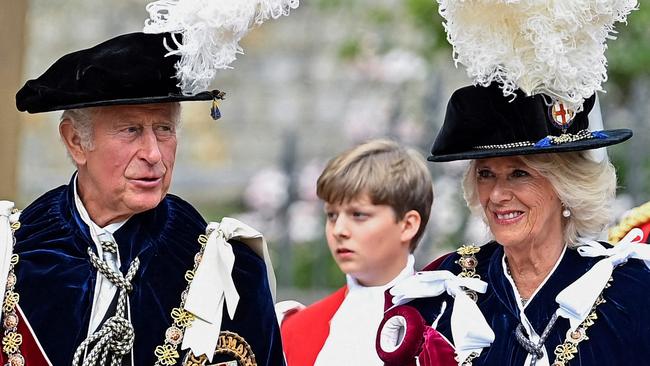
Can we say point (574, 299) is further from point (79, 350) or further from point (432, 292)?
A: point (79, 350)

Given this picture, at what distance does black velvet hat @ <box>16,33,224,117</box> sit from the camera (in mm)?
4402

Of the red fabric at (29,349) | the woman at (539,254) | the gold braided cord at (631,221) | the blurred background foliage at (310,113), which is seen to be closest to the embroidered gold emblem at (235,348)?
the woman at (539,254)

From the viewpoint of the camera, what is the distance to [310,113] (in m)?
13.3

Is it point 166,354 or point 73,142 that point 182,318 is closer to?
point 166,354

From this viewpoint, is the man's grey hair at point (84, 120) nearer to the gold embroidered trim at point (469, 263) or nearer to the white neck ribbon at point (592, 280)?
the gold embroidered trim at point (469, 263)

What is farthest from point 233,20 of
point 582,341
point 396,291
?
point 582,341

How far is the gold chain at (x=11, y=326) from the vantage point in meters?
4.38

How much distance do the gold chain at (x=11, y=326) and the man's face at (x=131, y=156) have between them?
1.35ft

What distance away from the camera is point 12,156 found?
641 centimetres

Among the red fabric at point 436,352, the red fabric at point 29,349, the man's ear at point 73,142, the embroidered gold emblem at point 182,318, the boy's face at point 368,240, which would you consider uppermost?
the man's ear at point 73,142

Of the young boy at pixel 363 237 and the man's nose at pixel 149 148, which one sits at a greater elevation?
the man's nose at pixel 149 148

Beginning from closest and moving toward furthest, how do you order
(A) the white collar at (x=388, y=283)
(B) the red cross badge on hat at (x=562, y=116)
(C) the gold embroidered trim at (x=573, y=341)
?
(C) the gold embroidered trim at (x=573, y=341), (B) the red cross badge on hat at (x=562, y=116), (A) the white collar at (x=388, y=283)

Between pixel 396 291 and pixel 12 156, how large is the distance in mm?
2372

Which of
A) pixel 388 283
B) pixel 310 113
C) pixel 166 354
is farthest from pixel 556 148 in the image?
pixel 310 113
